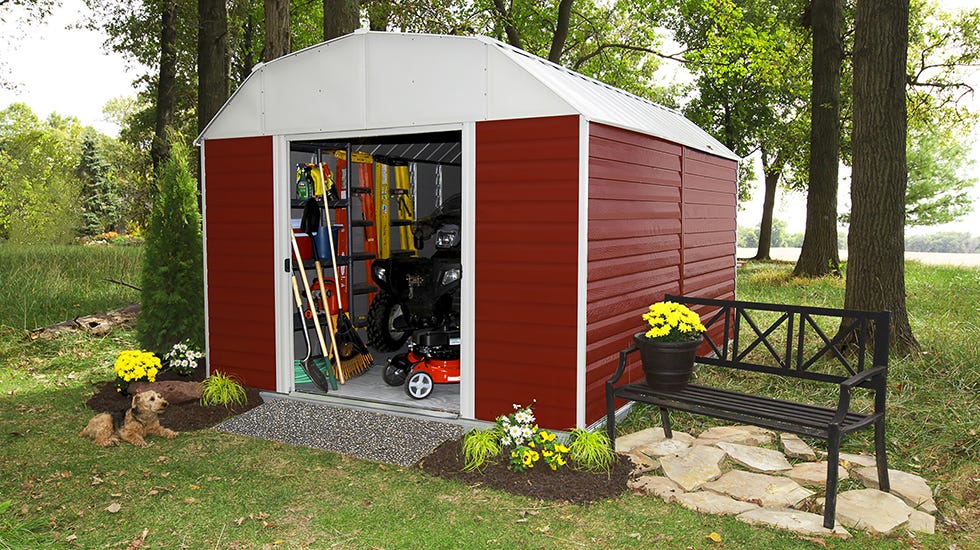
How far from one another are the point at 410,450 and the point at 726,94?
60.8 feet

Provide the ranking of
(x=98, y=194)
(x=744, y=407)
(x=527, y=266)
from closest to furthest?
(x=744, y=407)
(x=527, y=266)
(x=98, y=194)

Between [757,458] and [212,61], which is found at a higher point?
[212,61]

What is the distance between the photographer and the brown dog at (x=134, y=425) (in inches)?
225

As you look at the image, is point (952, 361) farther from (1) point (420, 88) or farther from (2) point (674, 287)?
(1) point (420, 88)

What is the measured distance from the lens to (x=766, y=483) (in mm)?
4723

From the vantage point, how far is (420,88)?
5672mm

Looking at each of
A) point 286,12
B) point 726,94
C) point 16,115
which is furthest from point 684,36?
point 16,115

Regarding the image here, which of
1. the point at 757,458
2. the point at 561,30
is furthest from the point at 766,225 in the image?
the point at 757,458

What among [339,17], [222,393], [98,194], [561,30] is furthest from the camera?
[98,194]

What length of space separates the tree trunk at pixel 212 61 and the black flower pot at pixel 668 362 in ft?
27.1

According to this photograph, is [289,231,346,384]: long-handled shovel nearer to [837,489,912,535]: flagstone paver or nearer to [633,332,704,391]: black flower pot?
[633,332,704,391]: black flower pot

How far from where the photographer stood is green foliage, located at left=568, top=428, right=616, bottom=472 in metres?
4.89

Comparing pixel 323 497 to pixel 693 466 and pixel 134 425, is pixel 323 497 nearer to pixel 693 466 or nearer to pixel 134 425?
pixel 134 425

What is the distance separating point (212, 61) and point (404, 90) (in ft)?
22.5
